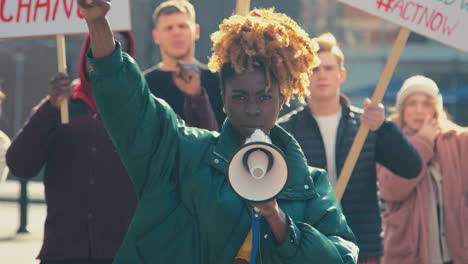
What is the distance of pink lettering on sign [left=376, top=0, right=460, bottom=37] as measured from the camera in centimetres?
530

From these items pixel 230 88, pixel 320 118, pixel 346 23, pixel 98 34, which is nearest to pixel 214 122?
pixel 320 118

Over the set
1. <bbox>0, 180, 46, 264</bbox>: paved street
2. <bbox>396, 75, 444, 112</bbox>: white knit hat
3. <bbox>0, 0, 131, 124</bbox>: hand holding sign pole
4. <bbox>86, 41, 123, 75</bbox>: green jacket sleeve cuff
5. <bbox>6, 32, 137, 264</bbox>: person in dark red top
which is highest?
<bbox>0, 0, 131, 124</bbox>: hand holding sign pole

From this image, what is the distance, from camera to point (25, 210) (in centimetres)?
1291

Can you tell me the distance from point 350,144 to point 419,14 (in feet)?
2.72

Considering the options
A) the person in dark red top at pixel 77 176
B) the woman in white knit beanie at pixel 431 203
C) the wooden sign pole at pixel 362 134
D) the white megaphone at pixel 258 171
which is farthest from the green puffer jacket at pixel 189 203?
the woman in white knit beanie at pixel 431 203

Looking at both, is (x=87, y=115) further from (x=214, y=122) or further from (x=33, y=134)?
(x=214, y=122)

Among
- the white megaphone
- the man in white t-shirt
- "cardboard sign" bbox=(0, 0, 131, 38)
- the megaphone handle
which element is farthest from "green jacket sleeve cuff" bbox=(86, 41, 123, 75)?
the man in white t-shirt

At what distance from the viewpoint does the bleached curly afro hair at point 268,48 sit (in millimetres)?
3215

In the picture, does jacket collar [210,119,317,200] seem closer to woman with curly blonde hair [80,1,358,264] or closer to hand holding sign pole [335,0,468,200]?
woman with curly blonde hair [80,1,358,264]

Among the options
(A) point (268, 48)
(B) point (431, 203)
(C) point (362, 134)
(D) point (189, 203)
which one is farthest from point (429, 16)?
(D) point (189, 203)

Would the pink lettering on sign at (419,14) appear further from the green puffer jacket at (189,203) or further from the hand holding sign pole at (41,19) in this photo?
the green puffer jacket at (189,203)

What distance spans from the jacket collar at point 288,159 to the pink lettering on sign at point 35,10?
191 centimetres

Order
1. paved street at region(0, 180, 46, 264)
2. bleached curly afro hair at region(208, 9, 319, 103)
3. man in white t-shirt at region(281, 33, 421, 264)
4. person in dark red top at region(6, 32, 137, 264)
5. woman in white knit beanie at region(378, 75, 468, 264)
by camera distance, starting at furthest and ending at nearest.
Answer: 1. paved street at region(0, 180, 46, 264)
2. woman in white knit beanie at region(378, 75, 468, 264)
3. man in white t-shirt at region(281, 33, 421, 264)
4. person in dark red top at region(6, 32, 137, 264)
5. bleached curly afro hair at region(208, 9, 319, 103)

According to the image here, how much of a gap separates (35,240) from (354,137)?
7.28m
